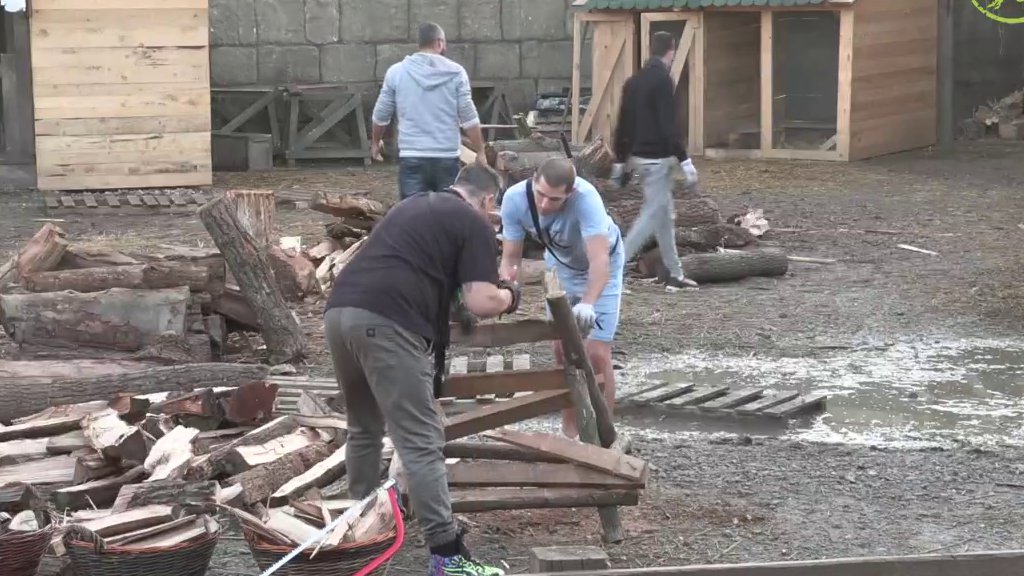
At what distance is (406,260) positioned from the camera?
521 cm

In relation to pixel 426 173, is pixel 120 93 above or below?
above

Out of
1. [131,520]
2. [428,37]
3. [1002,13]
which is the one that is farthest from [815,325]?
[1002,13]

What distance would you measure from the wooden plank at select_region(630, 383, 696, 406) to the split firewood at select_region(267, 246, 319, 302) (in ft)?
11.1

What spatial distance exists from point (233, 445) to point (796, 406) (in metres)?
3.11

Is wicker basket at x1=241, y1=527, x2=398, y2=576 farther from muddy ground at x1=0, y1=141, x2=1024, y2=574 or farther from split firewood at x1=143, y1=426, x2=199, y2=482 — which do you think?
split firewood at x1=143, y1=426, x2=199, y2=482

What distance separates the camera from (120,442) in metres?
6.40

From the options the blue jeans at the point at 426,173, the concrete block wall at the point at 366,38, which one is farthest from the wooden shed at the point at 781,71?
the blue jeans at the point at 426,173

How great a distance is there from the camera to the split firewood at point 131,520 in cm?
525

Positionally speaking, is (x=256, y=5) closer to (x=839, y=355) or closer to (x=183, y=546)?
(x=839, y=355)

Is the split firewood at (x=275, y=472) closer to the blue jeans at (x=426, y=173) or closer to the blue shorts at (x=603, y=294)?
the blue shorts at (x=603, y=294)

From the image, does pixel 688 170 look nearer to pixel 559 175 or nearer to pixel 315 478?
pixel 559 175

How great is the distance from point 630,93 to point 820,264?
236 centimetres

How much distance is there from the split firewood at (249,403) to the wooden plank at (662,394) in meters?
2.14

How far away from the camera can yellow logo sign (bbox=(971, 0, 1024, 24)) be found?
21.6m
